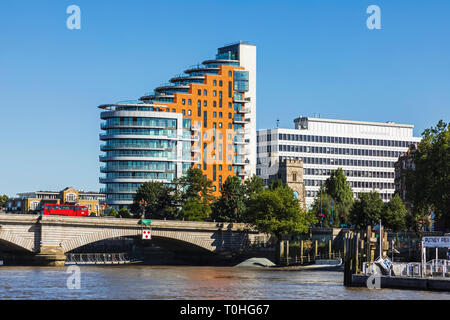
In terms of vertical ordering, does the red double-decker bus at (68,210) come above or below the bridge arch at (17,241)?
above

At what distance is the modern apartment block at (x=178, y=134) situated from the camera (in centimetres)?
18112

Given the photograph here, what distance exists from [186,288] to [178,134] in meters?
119

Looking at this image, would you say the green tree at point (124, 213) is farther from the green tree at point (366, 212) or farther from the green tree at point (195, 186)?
the green tree at point (366, 212)

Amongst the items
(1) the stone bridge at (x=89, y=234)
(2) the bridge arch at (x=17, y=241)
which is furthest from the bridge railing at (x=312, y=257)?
(2) the bridge arch at (x=17, y=241)

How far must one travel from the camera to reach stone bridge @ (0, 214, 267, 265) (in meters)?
110

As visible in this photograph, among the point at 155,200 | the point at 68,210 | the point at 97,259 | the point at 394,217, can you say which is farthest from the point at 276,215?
the point at 155,200

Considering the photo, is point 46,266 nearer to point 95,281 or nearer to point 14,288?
point 95,281

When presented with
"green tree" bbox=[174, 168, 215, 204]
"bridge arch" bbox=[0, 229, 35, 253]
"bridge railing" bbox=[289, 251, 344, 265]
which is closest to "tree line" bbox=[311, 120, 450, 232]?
"bridge railing" bbox=[289, 251, 344, 265]

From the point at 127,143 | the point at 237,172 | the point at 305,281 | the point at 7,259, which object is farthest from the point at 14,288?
the point at 237,172

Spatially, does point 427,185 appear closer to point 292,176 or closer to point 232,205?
point 232,205

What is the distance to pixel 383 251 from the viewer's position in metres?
71.4

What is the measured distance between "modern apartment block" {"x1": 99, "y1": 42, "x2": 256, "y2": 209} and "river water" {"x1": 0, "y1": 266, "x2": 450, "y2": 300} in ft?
316

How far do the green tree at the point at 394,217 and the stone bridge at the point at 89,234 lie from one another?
19.8 meters

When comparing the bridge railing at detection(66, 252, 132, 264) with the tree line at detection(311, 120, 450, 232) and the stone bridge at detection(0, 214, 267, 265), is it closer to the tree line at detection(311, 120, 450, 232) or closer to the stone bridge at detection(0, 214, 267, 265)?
the stone bridge at detection(0, 214, 267, 265)
